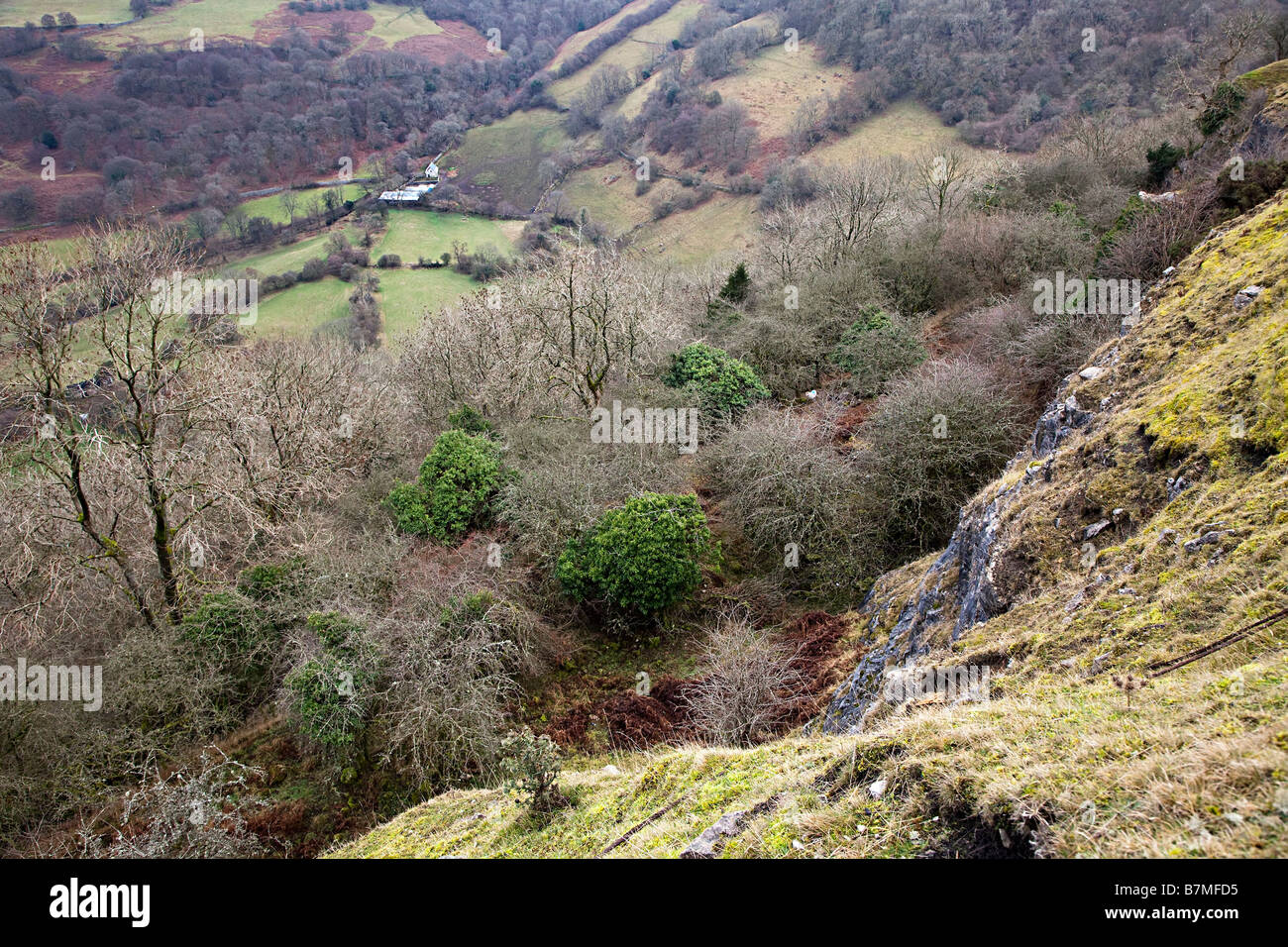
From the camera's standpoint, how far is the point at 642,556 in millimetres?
12055

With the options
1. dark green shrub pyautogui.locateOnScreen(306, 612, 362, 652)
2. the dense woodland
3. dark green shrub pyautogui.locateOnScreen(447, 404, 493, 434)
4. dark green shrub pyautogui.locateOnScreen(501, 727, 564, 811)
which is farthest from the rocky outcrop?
dark green shrub pyautogui.locateOnScreen(447, 404, 493, 434)

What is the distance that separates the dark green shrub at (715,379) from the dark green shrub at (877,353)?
2776 millimetres

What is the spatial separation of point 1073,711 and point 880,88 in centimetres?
8292

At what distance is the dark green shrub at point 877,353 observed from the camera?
18.2m

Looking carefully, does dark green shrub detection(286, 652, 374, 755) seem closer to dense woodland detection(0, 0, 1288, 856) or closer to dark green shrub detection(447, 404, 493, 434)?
dense woodland detection(0, 0, 1288, 856)

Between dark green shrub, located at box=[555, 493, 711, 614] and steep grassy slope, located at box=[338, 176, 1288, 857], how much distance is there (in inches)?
144

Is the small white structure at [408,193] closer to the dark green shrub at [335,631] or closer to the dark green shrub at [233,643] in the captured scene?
the dark green shrub at [233,643]

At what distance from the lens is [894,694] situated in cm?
679

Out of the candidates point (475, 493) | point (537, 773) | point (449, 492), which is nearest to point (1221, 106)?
point (475, 493)

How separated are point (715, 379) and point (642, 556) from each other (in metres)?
8.31

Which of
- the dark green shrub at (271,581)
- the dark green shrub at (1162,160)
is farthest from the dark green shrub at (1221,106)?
the dark green shrub at (271,581)
